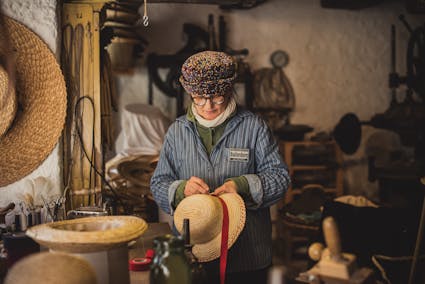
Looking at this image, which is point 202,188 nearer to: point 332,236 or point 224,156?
point 224,156

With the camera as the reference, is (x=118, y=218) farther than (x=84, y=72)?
No

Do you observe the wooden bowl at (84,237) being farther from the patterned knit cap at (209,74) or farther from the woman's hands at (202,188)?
the patterned knit cap at (209,74)

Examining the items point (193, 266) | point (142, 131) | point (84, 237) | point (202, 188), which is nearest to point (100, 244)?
point (84, 237)

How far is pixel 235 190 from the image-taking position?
2.48 meters

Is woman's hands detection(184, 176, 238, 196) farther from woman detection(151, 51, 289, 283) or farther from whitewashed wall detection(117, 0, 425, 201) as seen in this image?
whitewashed wall detection(117, 0, 425, 201)

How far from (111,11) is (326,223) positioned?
4.56 meters

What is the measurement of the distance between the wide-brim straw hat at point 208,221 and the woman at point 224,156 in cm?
36

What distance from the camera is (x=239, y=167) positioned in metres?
2.73

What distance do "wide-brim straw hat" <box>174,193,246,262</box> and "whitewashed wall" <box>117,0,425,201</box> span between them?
4.31 metres

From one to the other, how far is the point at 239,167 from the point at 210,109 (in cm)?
35

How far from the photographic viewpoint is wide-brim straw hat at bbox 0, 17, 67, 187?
118 inches

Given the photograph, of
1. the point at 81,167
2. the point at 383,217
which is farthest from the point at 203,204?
the point at 383,217

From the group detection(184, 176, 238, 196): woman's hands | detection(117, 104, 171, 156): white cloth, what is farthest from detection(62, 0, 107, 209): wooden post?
detection(117, 104, 171, 156): white cloth

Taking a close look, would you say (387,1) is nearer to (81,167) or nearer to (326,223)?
(81,167)
